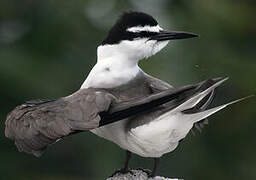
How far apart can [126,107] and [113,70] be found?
61cm

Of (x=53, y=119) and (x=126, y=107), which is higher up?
(x=126, y=107)

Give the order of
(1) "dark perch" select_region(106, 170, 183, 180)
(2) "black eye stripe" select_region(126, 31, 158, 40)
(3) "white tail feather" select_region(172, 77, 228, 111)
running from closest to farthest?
(3) "white tail feather" select_region(172, 77, 228, 111), (2) "black eye stripe" select_region(126, 31, 158, 40), (1) "dark perch" select_region(106, 170, 183, 180)

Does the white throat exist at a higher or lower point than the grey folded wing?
higher

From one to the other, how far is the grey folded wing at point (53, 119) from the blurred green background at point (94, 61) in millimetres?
4010

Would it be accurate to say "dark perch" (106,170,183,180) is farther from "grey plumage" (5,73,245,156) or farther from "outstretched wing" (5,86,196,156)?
"outstretched wing" (5,86,196,156)

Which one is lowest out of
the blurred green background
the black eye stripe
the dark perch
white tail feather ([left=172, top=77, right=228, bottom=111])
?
the blurred green background

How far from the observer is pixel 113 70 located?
541 cm

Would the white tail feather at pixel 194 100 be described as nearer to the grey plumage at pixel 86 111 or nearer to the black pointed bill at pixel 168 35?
the grey plumage at pixel 86 111

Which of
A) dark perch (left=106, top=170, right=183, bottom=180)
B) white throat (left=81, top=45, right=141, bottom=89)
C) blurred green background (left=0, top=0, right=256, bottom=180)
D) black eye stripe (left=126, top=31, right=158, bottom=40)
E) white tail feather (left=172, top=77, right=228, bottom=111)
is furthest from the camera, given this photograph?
blurred green background (left=0, top=0, right=256, bottom=180)

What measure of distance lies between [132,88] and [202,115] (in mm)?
594

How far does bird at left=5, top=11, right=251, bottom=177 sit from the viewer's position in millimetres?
4824

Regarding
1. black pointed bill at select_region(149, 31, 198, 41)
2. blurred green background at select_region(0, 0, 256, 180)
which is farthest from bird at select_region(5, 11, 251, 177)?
blurred green background at select_region(0, 0, 256, 180)

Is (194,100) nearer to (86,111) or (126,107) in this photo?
(126,107)

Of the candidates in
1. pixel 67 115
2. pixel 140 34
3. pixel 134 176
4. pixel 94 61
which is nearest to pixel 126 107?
pixel 67 115
